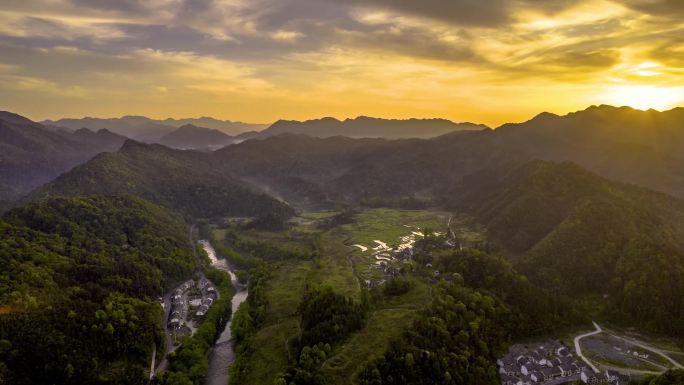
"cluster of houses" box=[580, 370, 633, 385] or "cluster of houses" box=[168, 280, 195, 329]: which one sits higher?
"cluster of houses" box=[580, 370, 633, 385]

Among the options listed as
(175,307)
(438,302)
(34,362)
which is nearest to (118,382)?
(34,362)

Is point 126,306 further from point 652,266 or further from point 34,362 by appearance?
point 652,266

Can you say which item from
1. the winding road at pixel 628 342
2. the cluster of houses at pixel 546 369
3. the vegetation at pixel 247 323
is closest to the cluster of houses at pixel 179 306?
the vegetation at pixel 247 323

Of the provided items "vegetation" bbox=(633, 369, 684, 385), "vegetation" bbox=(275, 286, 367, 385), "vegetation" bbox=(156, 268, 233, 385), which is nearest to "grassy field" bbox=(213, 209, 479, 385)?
"vegetation" bbox=(275, 286, 367, 385)

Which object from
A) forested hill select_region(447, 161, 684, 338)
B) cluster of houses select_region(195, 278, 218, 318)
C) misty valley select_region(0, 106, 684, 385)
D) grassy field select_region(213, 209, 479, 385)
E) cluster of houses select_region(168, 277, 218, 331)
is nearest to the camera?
misty valley select_region(0, 106, 684, 385)

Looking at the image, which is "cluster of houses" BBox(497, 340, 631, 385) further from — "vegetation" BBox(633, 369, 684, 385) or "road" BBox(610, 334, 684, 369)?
"road" BBox(610, 334, 684, 369)
